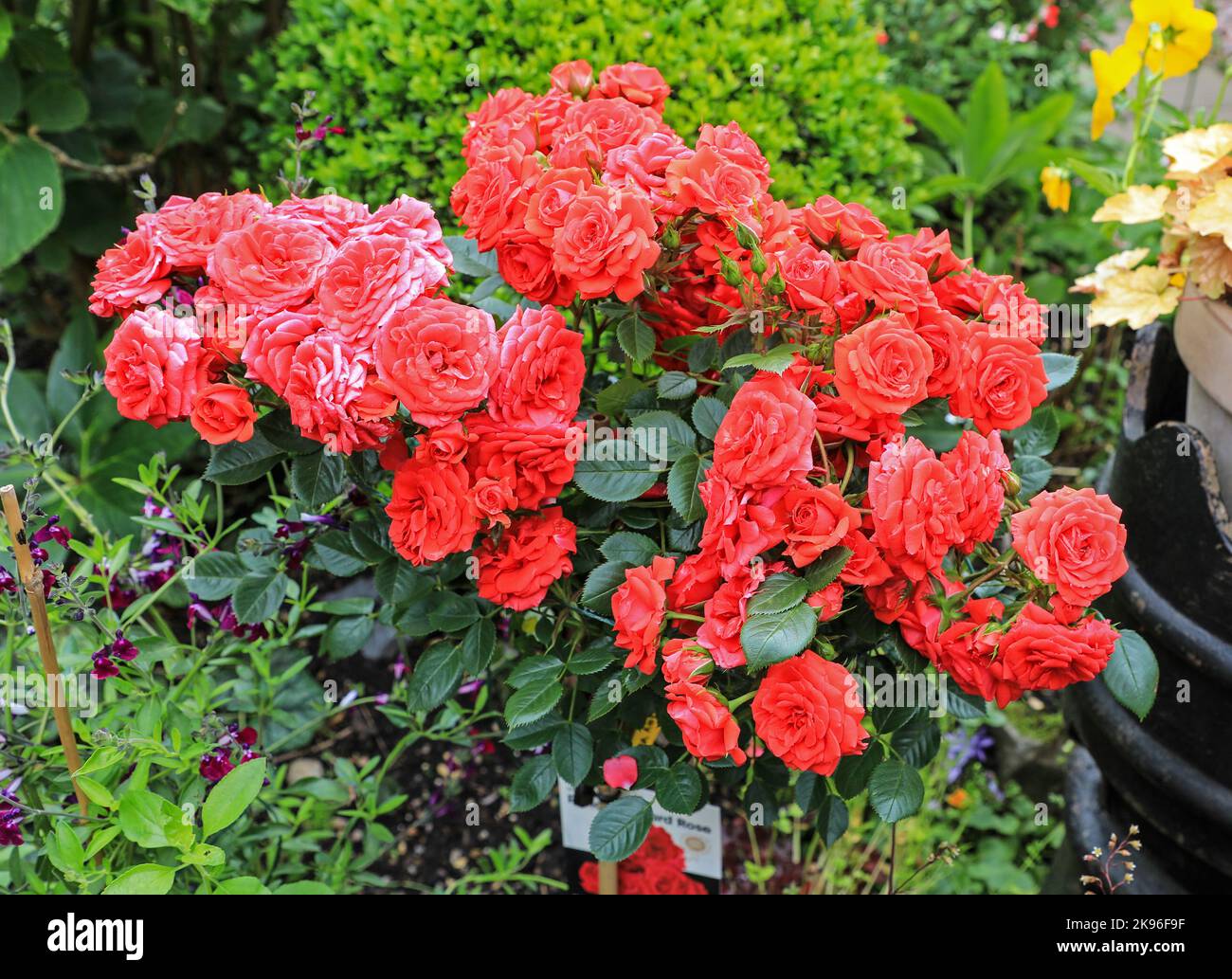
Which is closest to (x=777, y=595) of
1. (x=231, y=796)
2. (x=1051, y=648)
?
(x=1051, y=648)

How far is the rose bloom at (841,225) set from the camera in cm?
123

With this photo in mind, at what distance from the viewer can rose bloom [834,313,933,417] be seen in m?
1.05

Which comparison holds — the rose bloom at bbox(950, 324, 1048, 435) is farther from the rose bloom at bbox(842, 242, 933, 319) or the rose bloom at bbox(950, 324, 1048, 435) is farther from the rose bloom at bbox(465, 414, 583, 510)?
the rose bloom at bbox(465, 414, 583, 510)

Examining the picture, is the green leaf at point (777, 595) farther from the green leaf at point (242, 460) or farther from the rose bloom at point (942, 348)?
the green leaf at point (242, 460)

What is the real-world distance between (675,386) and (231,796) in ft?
2.07

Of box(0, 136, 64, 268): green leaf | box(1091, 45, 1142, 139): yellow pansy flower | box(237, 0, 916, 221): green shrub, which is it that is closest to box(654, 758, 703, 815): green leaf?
box(237, 0, 916, 221): green shrub

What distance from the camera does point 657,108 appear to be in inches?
57.1

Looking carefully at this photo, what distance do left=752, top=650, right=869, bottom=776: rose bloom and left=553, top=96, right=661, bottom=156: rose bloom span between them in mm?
615

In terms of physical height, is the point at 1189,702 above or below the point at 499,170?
below

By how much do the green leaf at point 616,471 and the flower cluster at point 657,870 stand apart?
646mm
